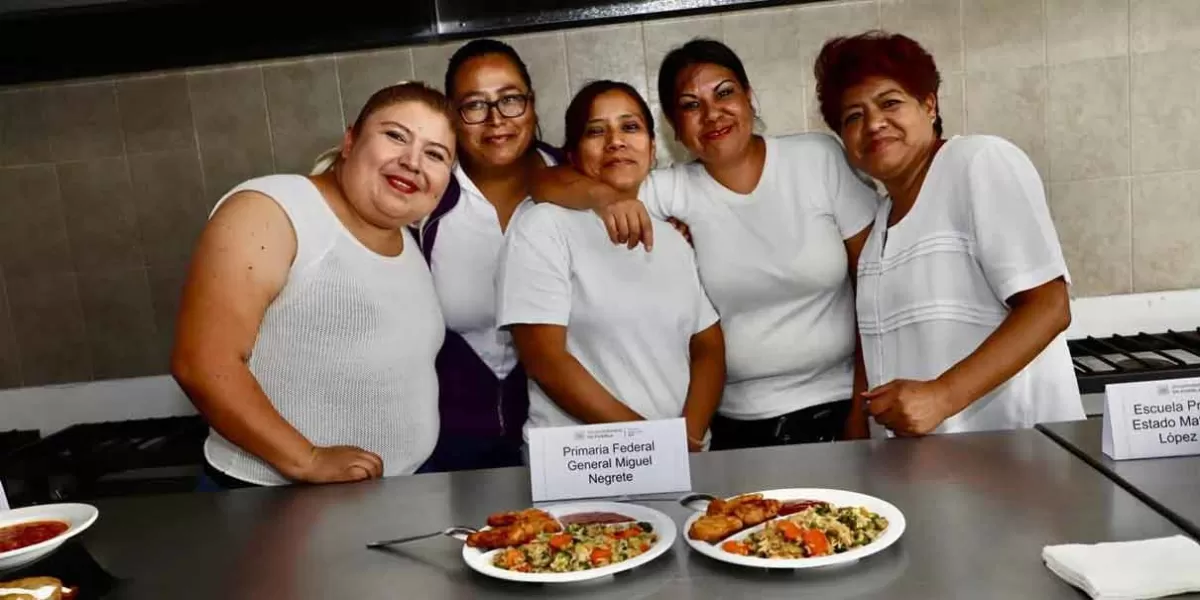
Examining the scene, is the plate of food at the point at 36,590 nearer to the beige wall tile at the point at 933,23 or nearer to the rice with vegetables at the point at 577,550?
the rice with vegetables at the point at 577,550

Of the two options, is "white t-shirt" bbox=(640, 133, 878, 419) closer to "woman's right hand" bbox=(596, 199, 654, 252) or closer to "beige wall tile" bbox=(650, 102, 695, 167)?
"woman's right hand" bbox=(596, 199, 654, 252)

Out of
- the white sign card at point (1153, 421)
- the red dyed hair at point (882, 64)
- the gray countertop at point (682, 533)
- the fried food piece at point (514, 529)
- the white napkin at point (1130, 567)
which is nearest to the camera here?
the white napkin at point (1130, 567)

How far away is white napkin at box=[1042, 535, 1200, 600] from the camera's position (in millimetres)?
832

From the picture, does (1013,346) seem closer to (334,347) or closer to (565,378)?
(565,378)

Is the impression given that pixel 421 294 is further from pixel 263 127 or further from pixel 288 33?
pixel 263 127

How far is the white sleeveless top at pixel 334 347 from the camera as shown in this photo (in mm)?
1543

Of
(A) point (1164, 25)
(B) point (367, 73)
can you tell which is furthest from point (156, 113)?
(A) point (1164, 25)

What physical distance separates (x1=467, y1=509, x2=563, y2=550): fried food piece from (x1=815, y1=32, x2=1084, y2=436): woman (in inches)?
23.4

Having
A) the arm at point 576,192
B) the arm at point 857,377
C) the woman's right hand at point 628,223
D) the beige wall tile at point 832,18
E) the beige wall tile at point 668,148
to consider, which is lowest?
the arm at point 857,377

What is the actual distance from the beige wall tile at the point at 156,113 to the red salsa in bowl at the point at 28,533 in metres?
1.38

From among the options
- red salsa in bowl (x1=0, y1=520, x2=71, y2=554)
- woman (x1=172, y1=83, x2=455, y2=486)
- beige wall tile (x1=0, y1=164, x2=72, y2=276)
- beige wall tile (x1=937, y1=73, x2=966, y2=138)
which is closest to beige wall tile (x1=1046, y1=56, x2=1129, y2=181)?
beige wall tile (x1=937, y1=73, x2=966, y2=138)

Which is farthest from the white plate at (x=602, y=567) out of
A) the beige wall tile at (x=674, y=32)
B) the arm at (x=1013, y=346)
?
the beige wall tile at (x=674, y=32)

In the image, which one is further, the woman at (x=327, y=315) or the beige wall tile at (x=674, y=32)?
the beige wall tile at (x=674, y=32)

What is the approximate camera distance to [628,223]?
1829 millimetres
